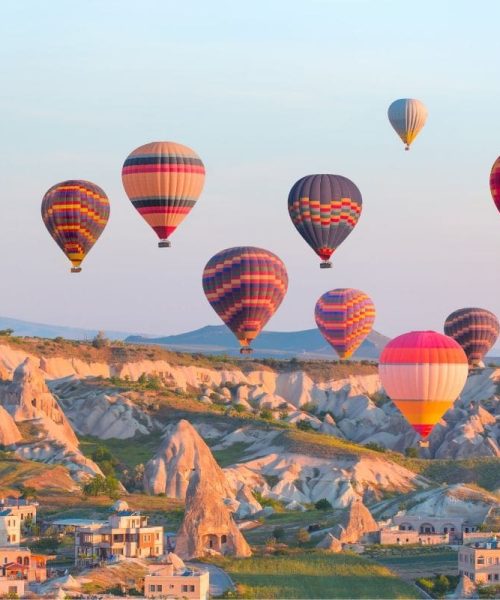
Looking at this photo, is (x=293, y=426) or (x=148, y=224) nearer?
(x=148, y=224)

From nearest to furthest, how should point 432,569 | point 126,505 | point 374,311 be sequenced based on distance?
point 432,569, point 126,505, point 374,311

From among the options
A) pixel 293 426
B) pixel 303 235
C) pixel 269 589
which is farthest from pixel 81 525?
pixel 293 426

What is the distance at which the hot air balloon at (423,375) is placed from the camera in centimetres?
11712

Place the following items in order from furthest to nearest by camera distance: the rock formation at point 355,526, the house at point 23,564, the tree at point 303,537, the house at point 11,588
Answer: the rock formation at point 355,526
the tree at point 303,537
the house at point 23,564
the house at point 11,588

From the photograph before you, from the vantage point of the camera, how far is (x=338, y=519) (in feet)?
434

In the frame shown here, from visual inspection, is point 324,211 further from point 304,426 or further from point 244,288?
point 304,426

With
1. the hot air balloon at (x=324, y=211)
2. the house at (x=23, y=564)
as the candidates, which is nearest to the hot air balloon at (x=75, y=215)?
the hot air balloon at (x=324, y=211)

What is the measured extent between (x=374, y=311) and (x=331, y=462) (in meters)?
14.6

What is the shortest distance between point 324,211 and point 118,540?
30.5 metres

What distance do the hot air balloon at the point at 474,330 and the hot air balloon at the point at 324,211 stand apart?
5179 cm

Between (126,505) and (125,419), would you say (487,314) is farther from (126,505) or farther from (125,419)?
(126,505)

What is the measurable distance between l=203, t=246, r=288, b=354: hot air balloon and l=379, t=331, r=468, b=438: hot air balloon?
19.8 meters

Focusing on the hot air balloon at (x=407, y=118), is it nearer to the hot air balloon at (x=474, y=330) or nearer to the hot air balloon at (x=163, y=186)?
the hot air balloon at (x=163, y=186)

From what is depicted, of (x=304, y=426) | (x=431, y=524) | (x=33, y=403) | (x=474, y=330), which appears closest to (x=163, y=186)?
(x=431, y=524)
